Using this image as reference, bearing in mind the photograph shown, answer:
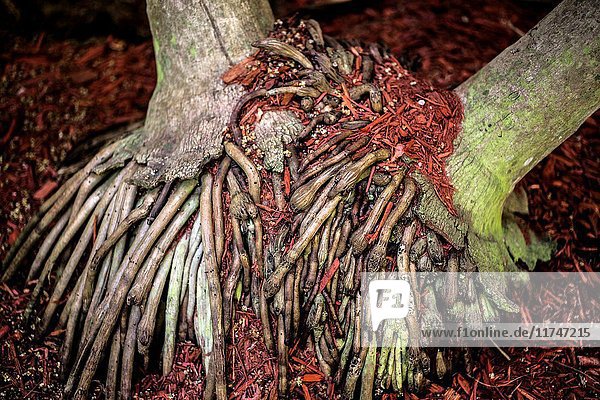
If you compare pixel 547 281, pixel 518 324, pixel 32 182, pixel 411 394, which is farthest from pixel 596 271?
pixel 32 182

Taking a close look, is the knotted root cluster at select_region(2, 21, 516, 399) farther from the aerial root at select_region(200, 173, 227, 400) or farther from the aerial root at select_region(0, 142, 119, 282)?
the aerial root at select_region(0, 142, 119, 282)

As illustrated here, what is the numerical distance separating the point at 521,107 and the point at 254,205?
1.35m

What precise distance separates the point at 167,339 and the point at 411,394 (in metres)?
A: 1.24

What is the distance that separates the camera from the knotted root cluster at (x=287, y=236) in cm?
274

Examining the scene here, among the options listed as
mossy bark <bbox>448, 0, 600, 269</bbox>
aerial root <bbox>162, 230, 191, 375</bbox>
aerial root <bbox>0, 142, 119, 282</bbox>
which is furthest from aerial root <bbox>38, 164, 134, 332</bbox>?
mossy bark <bbox>448, 0, 600, 269</bbox>

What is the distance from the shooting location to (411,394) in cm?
287

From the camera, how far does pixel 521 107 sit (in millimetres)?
2768

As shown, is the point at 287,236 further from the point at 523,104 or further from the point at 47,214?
the point at 47,214

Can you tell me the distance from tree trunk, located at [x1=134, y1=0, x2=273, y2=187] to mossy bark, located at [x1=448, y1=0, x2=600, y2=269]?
3.97 ft

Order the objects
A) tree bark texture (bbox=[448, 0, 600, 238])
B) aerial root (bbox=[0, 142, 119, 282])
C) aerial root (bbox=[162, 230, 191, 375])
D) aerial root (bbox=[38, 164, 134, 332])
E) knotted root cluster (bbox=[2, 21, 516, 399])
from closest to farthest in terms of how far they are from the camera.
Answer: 1. tree bark texture (bbox=[448, 0, 600, 238])
2. knotted root cluster (bbox=[2, 21, 516, 399])
3. aerial root (bbox=[162, 230, 191, 375])
4. aerial root (bbox=[38, 164, 134, 332])
5. aerial root (bbox=[0, 142, 119, 282])

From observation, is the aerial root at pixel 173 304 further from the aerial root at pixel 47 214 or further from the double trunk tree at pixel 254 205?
the aerial root at pixel 47 214

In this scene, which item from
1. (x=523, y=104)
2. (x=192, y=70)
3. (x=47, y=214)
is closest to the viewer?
(x=523, y=104)

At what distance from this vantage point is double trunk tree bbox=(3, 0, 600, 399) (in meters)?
2.73

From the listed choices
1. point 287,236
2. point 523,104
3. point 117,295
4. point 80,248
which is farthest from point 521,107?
point 80,248
